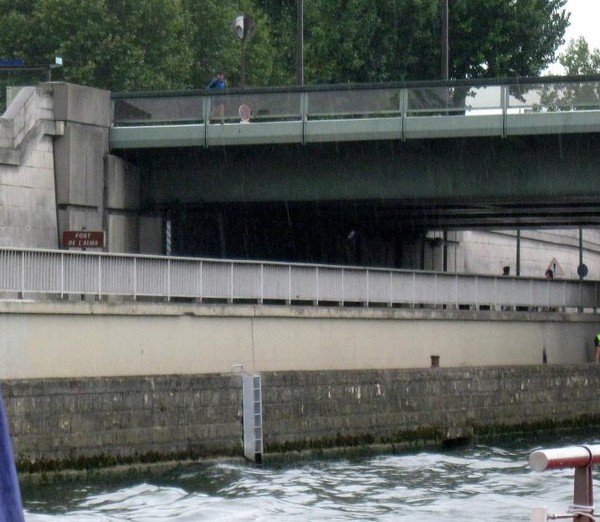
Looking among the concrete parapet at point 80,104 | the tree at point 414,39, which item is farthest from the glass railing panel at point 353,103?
the tree at point 414,39

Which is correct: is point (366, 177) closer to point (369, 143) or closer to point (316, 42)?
point (369, 143)

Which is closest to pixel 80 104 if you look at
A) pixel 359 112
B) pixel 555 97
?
pixel 359 112

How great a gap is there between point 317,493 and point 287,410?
15.1 feet

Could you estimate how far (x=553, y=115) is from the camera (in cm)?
2858

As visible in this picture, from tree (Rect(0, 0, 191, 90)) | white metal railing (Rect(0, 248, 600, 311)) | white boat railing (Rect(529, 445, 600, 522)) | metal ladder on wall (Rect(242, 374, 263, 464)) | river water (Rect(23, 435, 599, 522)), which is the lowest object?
river water (Rect(23, 435, 599, 522))

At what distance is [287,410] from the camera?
77.0 ft

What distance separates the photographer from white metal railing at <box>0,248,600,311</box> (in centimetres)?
2142

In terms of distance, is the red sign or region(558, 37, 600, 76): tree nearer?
the red sign

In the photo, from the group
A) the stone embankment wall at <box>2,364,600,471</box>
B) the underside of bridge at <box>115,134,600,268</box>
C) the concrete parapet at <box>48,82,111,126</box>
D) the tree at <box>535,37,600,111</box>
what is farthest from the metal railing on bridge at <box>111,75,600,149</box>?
the stone embankment wall at <box>2,364,600,471</box>

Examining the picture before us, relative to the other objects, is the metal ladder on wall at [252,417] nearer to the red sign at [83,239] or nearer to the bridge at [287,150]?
the red sign at [83,239]

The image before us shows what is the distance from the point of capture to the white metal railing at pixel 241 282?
2142 centimetres

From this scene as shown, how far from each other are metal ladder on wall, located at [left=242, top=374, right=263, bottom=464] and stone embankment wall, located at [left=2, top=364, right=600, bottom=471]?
0.13 m

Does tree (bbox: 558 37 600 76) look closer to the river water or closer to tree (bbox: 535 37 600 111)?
tree (bbox: 535 37 600 111)

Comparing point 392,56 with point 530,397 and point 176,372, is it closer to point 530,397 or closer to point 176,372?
point 530,397
